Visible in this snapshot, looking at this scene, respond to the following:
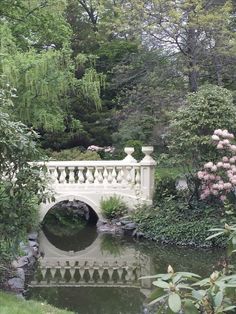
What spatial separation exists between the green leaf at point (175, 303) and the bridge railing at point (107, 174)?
34.5ft

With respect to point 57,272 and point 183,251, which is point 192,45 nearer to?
point 183,251

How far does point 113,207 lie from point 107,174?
82 centimetres

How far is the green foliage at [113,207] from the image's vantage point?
12.3 m

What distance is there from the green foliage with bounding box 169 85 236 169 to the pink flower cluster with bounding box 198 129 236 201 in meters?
0.43

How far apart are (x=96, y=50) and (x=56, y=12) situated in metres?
5.79

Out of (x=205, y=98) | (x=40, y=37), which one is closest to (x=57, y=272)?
(x=205, y=98)

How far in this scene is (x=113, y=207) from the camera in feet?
40.2

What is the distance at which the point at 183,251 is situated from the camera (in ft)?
33.1

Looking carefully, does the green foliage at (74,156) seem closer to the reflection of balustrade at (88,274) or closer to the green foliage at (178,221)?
the green foliage at (178,221)

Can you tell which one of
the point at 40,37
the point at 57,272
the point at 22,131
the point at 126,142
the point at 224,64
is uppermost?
the point at 40,37

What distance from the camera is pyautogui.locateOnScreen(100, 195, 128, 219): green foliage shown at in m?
12.3

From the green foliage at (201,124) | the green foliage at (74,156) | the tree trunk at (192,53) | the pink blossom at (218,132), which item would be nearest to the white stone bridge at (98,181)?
the green foliage at (201,124)

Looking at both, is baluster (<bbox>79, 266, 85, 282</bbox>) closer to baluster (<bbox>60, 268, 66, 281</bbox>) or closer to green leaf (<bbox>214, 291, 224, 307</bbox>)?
baluster (<bbox>60, 268, 66, 281</bbox>)

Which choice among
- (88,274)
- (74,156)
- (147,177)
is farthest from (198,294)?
(74,156)
